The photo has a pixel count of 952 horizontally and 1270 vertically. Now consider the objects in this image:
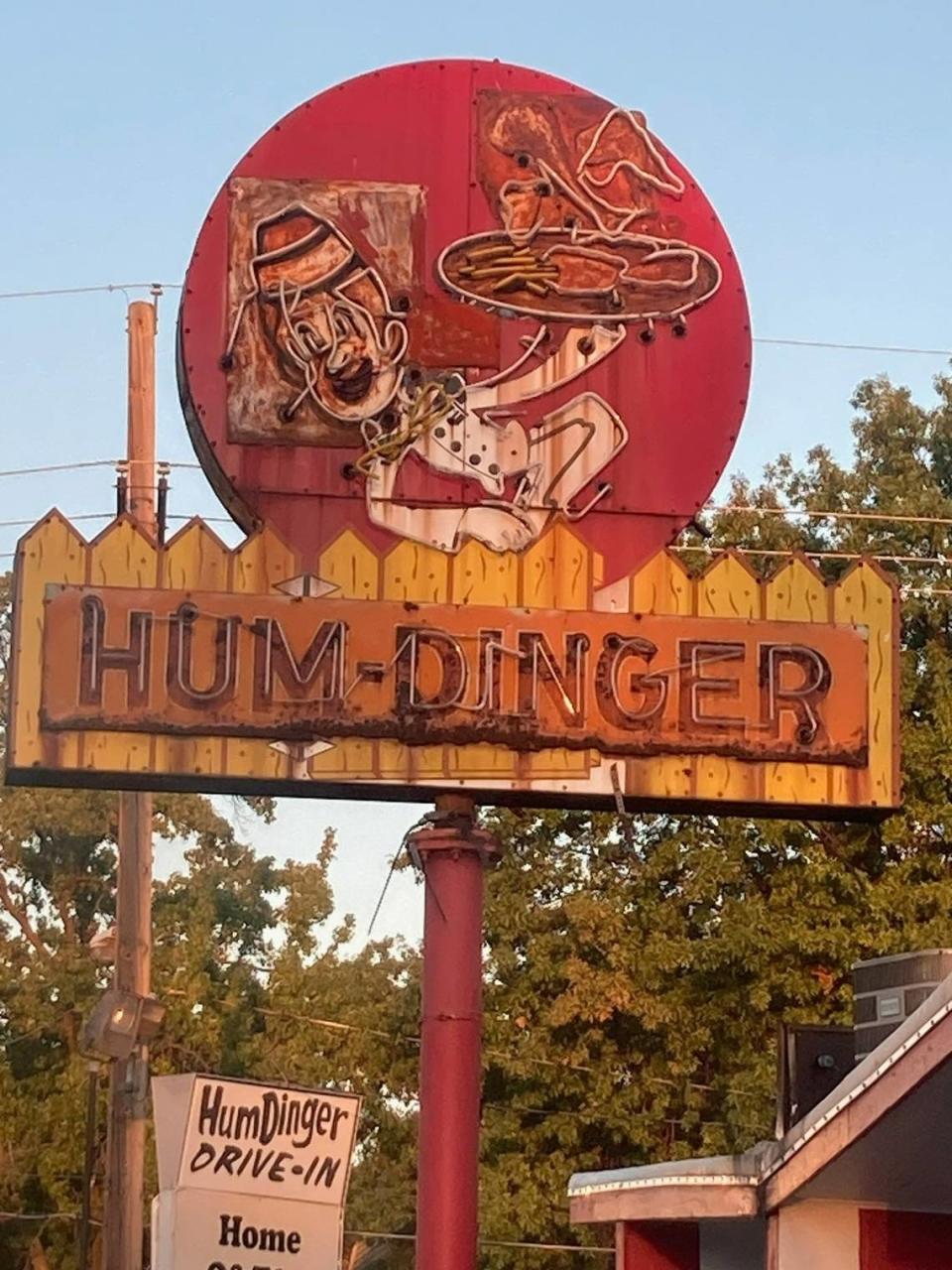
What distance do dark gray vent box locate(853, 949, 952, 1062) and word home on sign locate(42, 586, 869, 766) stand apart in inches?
46.5

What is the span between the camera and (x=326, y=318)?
42.7ft

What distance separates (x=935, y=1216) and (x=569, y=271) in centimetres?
548

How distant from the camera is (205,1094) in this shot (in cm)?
1348

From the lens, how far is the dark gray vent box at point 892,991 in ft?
38.0

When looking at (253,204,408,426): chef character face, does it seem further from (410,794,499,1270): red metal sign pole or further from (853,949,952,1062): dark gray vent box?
(853,949,952,1062): dark gray vent box

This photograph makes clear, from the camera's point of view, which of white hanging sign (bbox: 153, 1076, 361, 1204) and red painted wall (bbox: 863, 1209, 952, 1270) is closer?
red painted wall (bbox: 863, 1209, 952, 1270)

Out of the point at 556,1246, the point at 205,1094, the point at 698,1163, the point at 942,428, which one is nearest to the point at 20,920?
the point at 556,1246

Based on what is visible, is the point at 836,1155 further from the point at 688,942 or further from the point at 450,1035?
the point at 688,942

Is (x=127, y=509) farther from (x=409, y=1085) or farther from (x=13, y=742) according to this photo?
(x=409, y=1085)

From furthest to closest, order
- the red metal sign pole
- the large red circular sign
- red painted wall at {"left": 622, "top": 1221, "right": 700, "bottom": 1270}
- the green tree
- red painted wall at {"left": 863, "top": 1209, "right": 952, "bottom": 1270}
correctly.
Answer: the green tree, the large red circular sign, red painted wall at {"left": 622, "top": 1221, "right": 700, "bottom": 1270}, the red metal sign pole, red painted wall at {"left": 863, "top": 1209, "right": 952, "bottom": 1270}

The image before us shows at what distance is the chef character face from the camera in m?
12.9

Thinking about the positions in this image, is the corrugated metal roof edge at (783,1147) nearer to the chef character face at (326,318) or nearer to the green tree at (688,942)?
the chef character face at (326,318)

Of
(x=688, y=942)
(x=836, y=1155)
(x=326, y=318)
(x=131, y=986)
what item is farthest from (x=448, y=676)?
(x=688, y=942)

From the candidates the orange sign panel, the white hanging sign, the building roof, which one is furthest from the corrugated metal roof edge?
the orange sign panel
